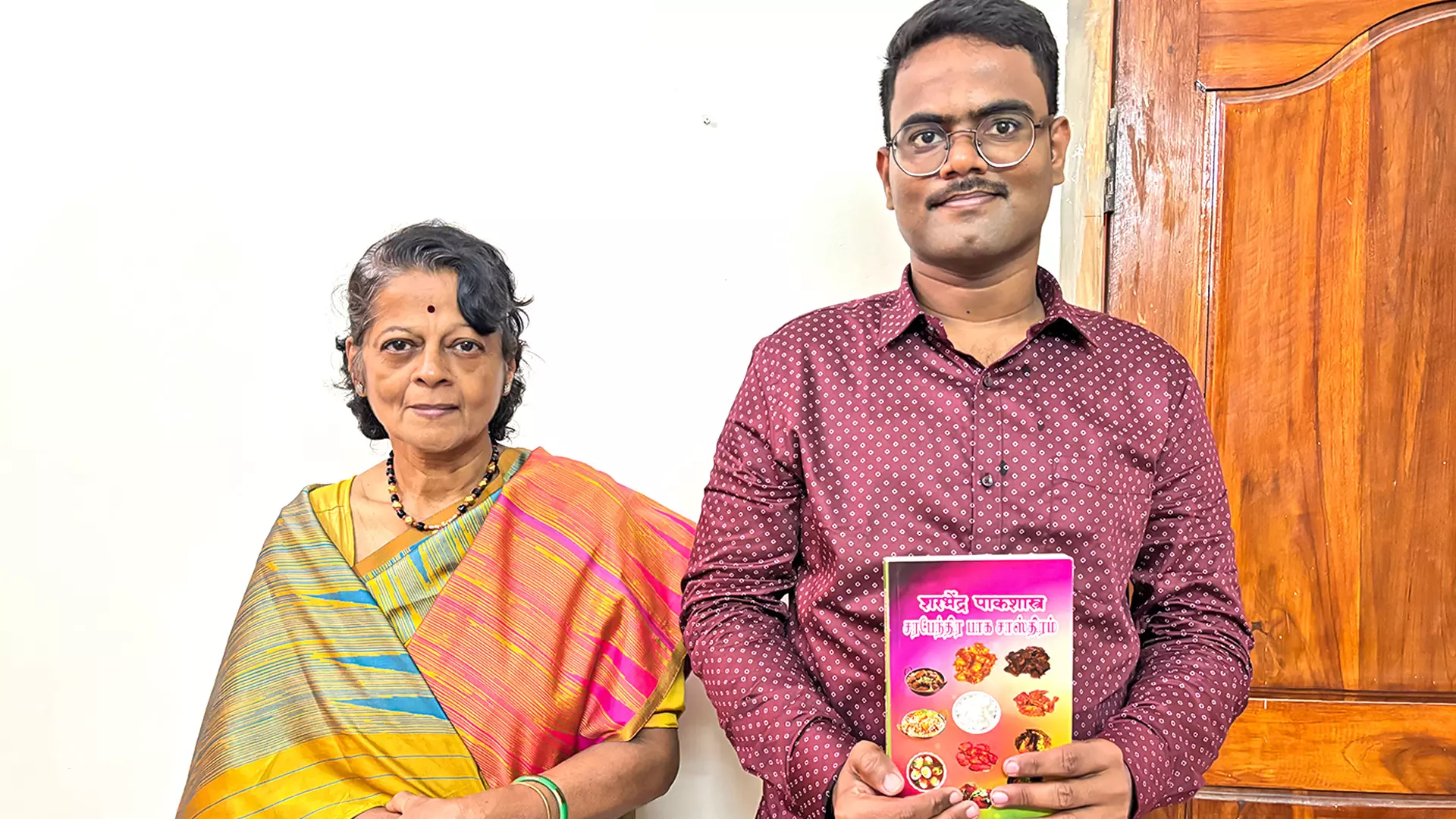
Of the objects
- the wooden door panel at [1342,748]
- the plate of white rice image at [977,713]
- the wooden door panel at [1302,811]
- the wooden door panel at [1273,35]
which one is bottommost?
the wooden door panel at [1302,811]

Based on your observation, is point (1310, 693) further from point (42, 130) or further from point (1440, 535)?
point (42, 130)

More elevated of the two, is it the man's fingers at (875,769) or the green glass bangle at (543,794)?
the man's fingers at (875,769)

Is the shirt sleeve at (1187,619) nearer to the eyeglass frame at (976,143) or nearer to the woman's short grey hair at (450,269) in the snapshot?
the eyeglass frame at (976,143)

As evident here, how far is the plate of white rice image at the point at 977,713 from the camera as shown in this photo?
110 centimetres

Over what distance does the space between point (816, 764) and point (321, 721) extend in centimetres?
79

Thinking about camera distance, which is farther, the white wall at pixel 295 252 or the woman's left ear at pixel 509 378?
the white wall at pixel 295 252

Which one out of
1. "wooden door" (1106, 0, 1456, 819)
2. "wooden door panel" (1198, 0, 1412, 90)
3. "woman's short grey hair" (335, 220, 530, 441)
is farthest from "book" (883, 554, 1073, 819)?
"wooden door panel" (1198, 0, 1412, 90)

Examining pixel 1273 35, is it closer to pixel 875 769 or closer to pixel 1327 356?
pixel 1327 356

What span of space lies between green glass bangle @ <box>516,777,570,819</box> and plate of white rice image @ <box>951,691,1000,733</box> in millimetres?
685

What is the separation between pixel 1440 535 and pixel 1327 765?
1.45 feet

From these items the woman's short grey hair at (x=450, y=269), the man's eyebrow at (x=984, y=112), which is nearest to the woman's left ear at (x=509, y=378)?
the woman's short grey hair at (x=450, y=269)

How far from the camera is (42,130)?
2223 mm

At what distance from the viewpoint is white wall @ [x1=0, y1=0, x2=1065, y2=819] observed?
2.10 metres

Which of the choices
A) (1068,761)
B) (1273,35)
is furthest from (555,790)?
(1273,35)
